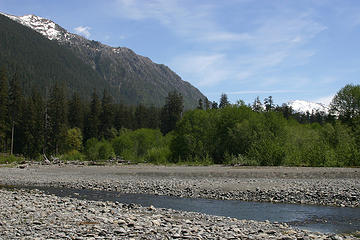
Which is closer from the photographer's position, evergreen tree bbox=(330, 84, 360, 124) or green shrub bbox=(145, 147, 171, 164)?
green shrub bbox=(145, 147, 171, 164)

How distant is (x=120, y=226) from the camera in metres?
10.7

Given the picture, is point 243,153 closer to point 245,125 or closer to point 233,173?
point 245,125

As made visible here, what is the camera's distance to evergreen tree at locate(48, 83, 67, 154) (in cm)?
8400

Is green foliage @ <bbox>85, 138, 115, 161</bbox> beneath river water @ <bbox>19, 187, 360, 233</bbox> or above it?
above

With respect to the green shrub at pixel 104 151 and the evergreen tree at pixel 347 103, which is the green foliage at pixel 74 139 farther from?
the evergreen tree at pixel 347 103

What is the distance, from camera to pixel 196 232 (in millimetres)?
10109

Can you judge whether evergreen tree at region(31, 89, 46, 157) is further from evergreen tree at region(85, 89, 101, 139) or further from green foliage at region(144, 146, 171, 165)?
green foliage at region(144, 146, 171, 165)

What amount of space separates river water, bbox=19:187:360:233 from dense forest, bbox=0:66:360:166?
2235 cm

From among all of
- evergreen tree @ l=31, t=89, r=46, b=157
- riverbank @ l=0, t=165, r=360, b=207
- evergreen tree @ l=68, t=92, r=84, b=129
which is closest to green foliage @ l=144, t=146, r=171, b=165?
riverbank @ l=0, t=165, r=360, b=207

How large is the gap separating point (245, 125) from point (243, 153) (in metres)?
3.42

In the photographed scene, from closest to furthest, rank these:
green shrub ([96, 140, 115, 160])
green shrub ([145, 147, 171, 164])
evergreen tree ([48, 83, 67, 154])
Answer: green shrub ([145, 147, 171, 164])
green shrub ([96, 140, 115, 160])
evergreen tree ([48, 83, 67, 154])

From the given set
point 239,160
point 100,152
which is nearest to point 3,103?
point 100,152

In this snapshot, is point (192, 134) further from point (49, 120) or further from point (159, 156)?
point (49, 120)

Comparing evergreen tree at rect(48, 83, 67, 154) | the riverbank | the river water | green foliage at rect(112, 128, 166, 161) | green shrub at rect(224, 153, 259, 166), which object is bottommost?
the river water
